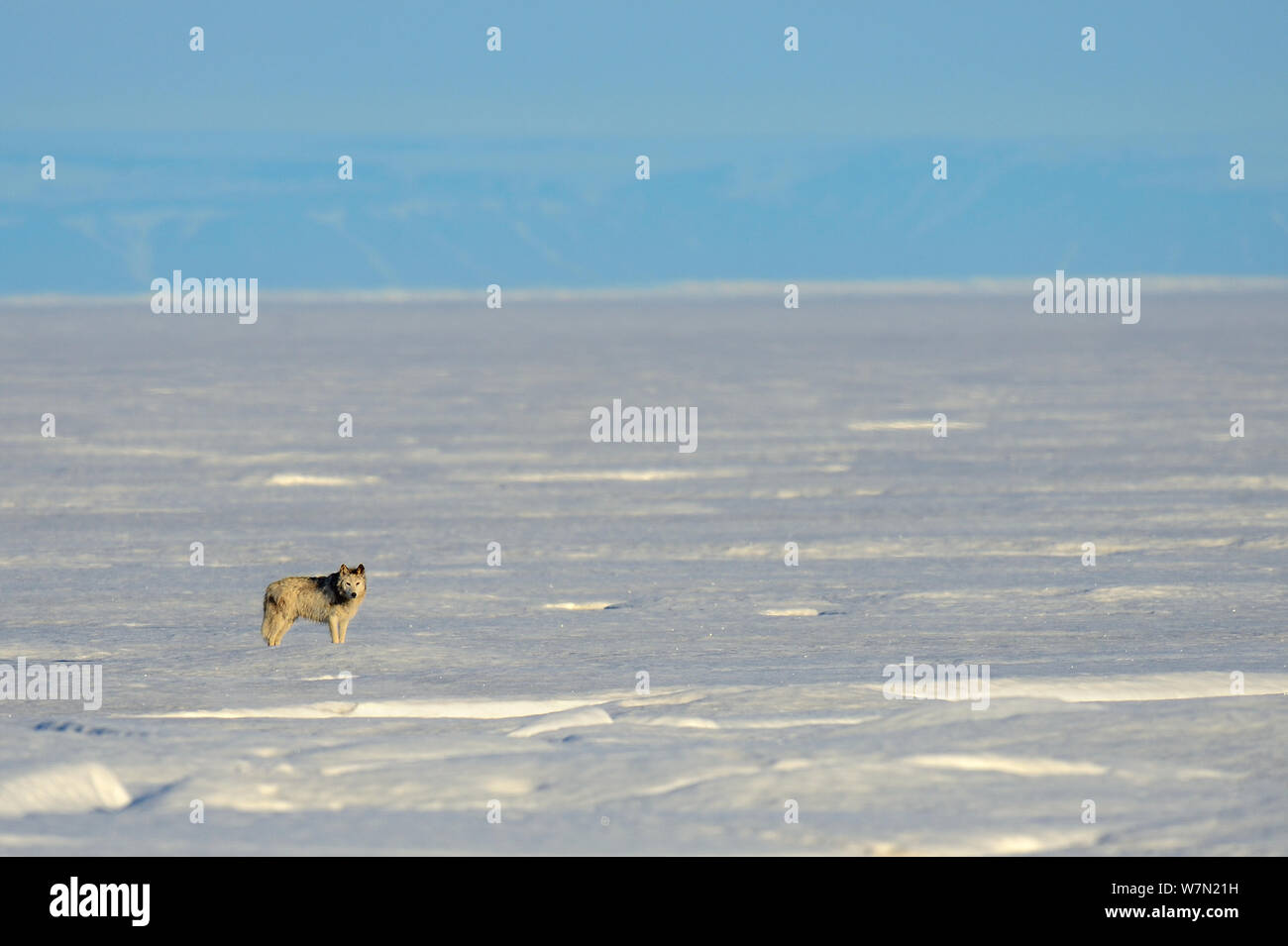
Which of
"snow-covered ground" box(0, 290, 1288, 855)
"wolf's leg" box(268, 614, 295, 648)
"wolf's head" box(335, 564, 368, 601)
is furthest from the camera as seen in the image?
"wolf's leg" box(268, 614, 295, 648)

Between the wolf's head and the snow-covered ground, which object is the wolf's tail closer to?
the snow-covered ground

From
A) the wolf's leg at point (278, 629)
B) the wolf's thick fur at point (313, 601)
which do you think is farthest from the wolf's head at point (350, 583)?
the wolf's leg at point (278, 629)

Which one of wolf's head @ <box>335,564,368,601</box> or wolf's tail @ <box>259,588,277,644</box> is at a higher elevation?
wolf's head @ <box>335,564,368,601</box>

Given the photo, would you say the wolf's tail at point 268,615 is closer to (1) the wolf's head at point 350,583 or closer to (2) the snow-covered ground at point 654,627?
(2) the snow-covered ground at point 654,627

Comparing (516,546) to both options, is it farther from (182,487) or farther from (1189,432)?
(1189,432)

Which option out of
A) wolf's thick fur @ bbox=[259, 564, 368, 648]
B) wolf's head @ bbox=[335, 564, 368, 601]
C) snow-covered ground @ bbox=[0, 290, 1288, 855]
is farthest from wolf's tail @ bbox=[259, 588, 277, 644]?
wolf's head @ bbox=[335, 564, 368, 601]
